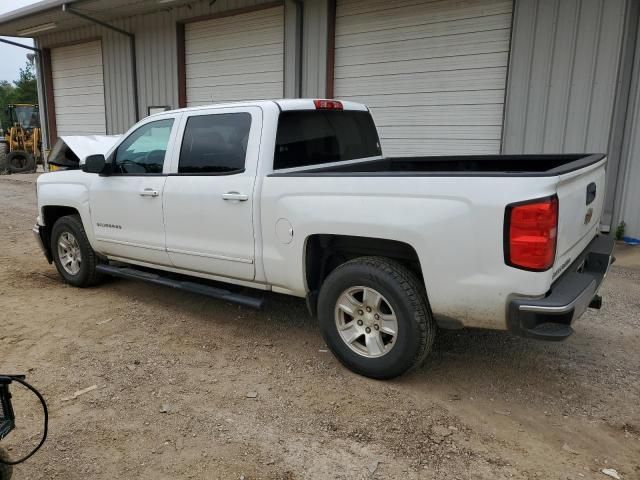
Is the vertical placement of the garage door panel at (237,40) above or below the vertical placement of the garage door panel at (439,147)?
above

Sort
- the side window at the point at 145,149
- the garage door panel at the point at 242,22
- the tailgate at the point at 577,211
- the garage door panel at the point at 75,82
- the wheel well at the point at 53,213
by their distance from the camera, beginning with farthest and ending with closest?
1. the garage door panel at the point at 75,82
2. the garage door panel at the point at 242,22
3. the wheel well at the point at 53,213
4. the side window at the point at 145,149
5. the tailgate at the point at 577,211

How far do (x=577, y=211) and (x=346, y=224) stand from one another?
57.2 inches

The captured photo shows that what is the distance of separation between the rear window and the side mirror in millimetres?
1891

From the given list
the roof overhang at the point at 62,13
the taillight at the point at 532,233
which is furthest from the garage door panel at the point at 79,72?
the taillight at the point at 532,233

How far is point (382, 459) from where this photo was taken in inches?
112

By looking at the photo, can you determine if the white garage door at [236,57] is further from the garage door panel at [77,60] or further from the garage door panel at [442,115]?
the garage door panel at [77,60]

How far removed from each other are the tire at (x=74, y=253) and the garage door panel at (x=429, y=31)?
584cm

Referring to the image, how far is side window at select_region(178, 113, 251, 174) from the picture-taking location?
4254 millimetres

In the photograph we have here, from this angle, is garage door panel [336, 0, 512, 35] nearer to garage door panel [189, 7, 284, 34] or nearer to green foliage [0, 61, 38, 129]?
garage door panel [189, 7, 284, 34]

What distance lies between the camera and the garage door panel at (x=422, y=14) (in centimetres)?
802

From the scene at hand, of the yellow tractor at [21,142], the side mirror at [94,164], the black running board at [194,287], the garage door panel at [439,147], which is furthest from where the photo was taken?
the yellow tractor at [21,142]

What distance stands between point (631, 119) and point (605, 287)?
106 inches

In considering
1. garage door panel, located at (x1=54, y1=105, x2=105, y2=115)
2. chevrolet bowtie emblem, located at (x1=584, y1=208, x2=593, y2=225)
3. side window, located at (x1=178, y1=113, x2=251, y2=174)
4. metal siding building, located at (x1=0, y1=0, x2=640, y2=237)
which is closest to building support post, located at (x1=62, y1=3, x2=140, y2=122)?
metal siding building, located at (x1=0, y1=0, x2=640, y2=237)

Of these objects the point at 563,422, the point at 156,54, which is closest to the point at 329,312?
the point at 563,422
